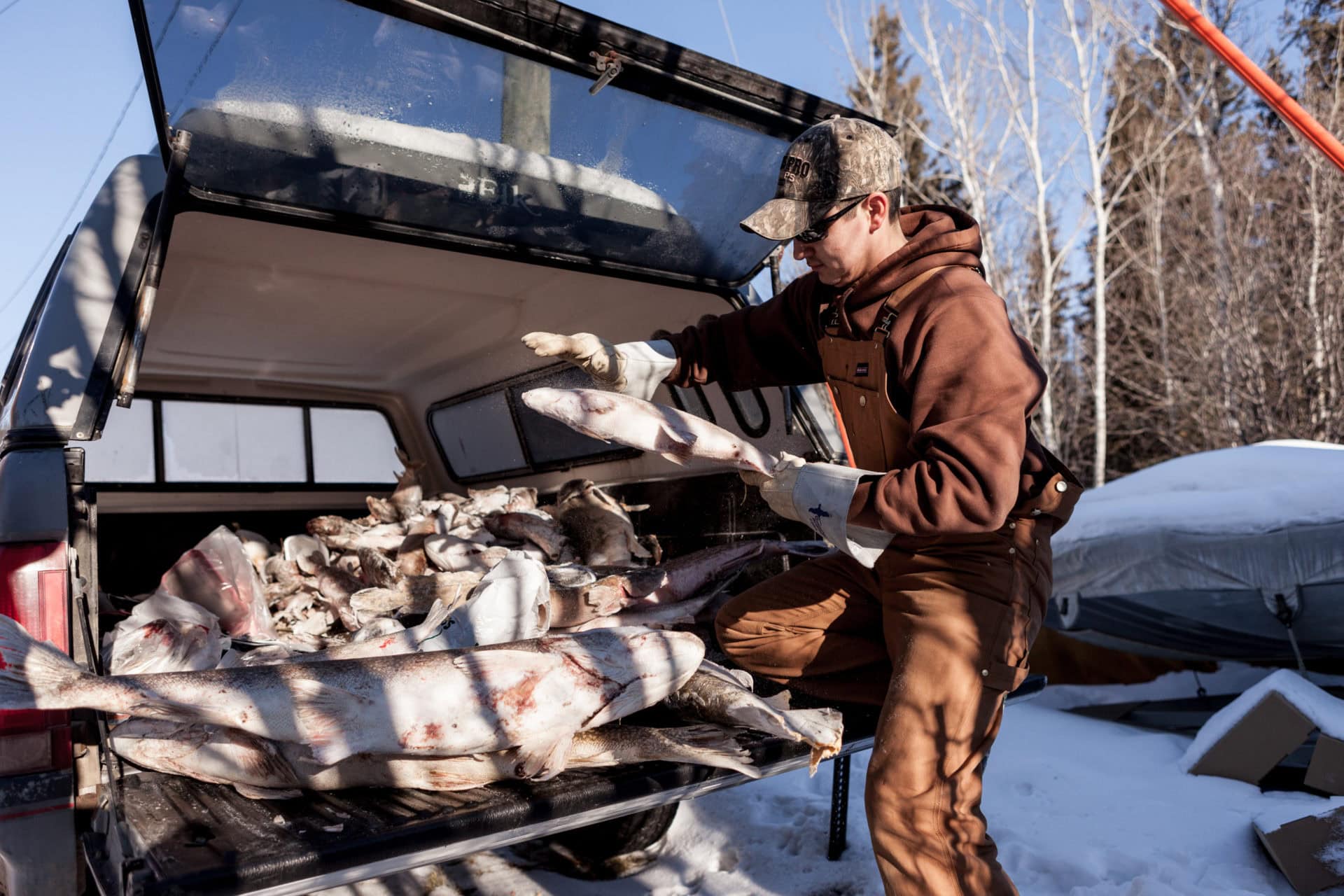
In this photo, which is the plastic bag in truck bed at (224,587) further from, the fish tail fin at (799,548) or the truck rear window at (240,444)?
the fish tail fin at (799,548)

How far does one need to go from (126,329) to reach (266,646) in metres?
1.18

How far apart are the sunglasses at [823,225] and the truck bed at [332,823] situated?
4.59 feet

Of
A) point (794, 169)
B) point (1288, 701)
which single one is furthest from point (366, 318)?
point (1288, 701)

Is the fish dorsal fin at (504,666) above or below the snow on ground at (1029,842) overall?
above

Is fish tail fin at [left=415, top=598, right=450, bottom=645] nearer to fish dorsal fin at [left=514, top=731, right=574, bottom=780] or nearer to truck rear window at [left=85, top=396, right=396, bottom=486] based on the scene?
fish dorsal fin at [left=514, top=731, right=574, bottom=780]

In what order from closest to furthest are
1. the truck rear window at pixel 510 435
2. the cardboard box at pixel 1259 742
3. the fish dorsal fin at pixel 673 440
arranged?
the fish dorsal fin at pixel 673 440, the cardboard box at pixel 1259 742, the truck rear window at pixel 510 435

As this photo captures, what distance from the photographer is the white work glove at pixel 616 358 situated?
3016mm

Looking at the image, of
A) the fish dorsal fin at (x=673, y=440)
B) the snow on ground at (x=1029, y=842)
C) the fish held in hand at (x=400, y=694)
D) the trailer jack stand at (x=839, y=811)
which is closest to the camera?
the fish held in hand at (x=400, y=694)

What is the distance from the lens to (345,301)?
15.4ft

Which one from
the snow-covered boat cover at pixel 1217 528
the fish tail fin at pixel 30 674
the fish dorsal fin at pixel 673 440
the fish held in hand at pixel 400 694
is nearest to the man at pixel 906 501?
the fish dorsal fin at pixel 673 440


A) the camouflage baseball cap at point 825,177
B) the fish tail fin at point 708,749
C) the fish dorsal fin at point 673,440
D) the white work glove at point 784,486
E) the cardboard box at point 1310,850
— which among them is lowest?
the cardboard box at point 1310,850

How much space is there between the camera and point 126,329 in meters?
2.74

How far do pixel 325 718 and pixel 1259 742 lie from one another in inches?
148

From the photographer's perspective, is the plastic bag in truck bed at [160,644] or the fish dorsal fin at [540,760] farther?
the plastic bag in truck bed at [160,644]
